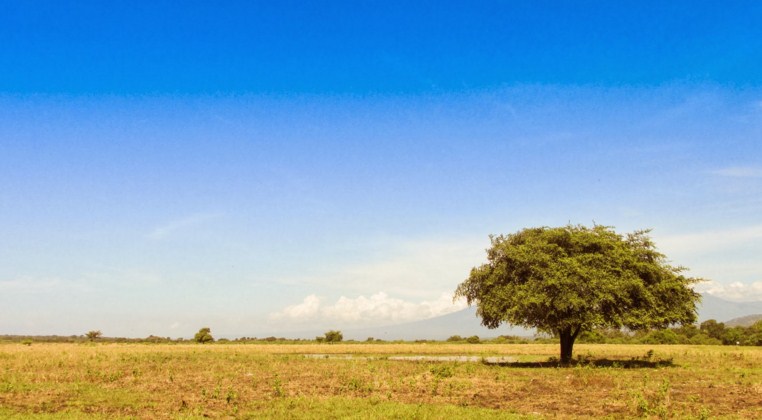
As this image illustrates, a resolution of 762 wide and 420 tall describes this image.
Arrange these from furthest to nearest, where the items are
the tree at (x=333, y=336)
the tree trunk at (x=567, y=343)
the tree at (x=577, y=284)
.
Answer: the tree at (x=333, y=336)
the tree trunk at (x=567, y=343)
the tree at (x=577, y=284)

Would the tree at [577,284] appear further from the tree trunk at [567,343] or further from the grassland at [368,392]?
the grassland at [368,392]

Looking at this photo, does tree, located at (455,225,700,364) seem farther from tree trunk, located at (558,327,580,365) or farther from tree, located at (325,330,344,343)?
tree, located at (325,330,344,343)

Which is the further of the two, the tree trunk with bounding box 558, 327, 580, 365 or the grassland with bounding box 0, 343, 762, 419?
the tree trunk with bounding box 558, 327, 580, 365

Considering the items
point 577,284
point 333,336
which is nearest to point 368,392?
point 577,284

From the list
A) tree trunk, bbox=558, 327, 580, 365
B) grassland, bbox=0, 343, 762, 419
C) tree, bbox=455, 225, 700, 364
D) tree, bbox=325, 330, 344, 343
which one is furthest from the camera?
tree, bbox=325, 330, 344, 343

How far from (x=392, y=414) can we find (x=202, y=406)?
8.41m

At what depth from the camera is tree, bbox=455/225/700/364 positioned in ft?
136

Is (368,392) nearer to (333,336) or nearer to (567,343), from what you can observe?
(567,343)

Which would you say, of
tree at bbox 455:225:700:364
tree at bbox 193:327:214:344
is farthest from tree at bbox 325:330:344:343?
tree at bbox 455:225:700:364

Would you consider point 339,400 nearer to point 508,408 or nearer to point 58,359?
point 508,408

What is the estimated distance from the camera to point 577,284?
137 ft

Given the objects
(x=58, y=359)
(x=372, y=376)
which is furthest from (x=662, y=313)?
(x=58, y=359)

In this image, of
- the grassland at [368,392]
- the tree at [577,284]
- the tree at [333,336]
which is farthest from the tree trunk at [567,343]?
the tree at [333,336]

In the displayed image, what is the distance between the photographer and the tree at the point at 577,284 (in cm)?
4159
